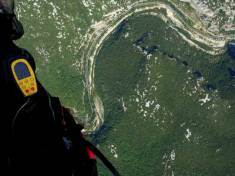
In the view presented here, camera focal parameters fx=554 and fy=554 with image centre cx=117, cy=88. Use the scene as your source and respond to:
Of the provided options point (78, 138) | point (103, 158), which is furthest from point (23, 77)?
point (103, 158)

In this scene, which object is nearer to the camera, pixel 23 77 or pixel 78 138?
pixel 23 77

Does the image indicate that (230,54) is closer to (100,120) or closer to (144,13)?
(144,13)

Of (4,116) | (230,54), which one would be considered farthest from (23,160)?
(230,54)

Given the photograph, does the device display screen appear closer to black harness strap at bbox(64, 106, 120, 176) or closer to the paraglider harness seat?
the paraglider harness seat

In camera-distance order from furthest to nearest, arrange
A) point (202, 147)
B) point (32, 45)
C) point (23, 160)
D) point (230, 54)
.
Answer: point (230, 54), point (202, 147), point (32, 45), point (23, 160)

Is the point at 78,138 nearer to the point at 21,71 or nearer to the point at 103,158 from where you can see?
the point at 103,158

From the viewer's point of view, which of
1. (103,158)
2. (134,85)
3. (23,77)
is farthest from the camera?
(134,85)
